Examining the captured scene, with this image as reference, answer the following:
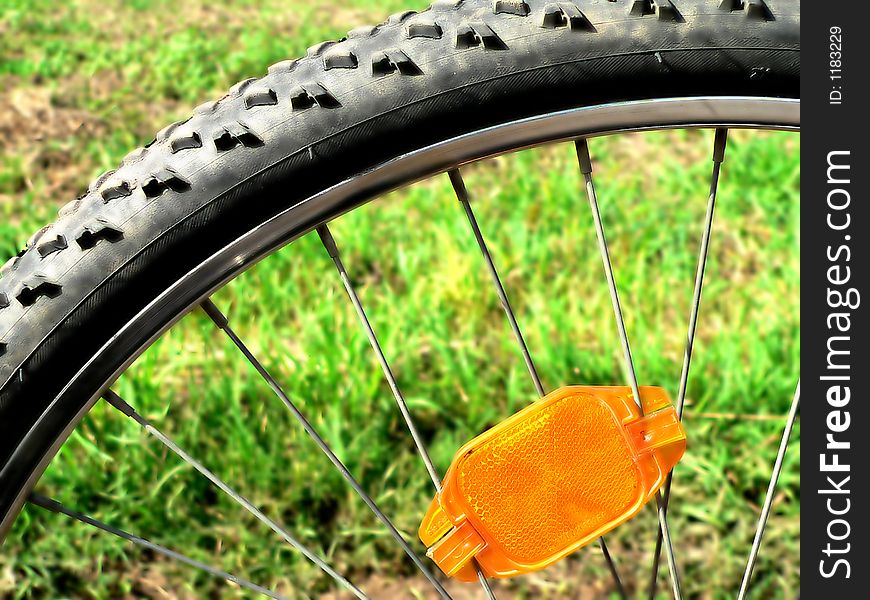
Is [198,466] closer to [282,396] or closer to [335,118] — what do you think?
[282,396]

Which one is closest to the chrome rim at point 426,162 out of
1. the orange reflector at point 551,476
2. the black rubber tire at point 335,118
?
the black rubber tire at point 335,118

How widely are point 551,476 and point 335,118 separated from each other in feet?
1.41

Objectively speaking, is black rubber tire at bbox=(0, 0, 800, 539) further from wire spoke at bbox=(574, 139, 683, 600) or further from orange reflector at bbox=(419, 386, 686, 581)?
orange reflector at bbox=(419, 386, 686, 581)

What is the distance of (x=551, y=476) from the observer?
92 centimetres

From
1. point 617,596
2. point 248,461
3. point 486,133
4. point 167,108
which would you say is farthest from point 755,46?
point 167,108

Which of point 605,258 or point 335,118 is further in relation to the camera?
point 605,258

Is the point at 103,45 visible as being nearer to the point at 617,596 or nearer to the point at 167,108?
the point at 167,108

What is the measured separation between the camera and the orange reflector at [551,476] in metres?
0.90

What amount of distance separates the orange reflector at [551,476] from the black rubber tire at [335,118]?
31 cm

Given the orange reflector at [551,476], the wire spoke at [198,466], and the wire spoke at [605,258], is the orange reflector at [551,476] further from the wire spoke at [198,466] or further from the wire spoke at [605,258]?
the wire spoke at [198,466]

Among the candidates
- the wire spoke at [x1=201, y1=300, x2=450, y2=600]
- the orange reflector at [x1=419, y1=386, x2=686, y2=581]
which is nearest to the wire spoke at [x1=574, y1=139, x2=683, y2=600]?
the orange reflector at [x1=419, y1=386, x2=686, y2=581]

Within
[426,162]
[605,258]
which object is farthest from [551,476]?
[426,162]

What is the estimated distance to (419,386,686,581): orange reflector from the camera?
90 cm

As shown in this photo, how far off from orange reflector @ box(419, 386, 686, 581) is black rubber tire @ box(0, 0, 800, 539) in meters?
0.31
